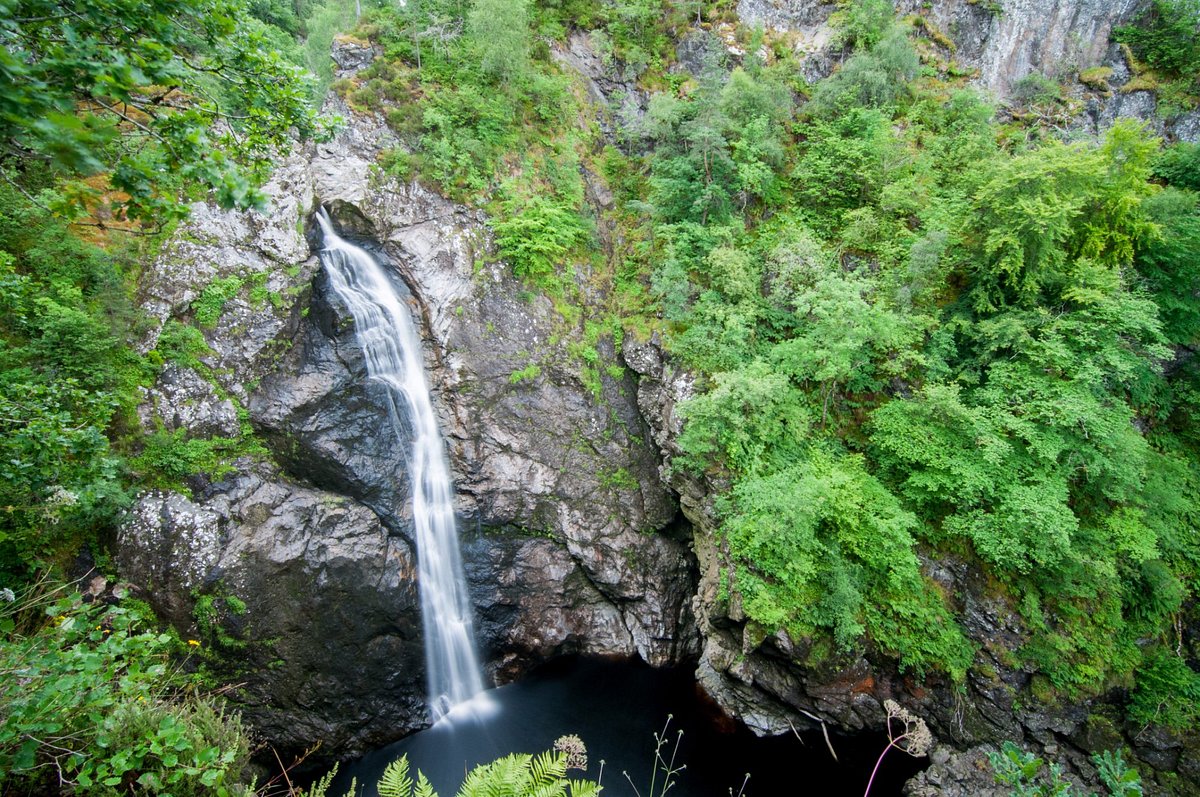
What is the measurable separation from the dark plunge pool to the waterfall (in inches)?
44.8

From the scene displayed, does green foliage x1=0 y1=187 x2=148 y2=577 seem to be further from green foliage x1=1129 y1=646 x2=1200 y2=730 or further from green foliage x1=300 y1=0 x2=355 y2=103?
green foliage x1=1129 y1=646 x2=1200 y2=730

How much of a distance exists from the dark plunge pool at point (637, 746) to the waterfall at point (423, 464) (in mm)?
1139

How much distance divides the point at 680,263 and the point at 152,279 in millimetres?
12046

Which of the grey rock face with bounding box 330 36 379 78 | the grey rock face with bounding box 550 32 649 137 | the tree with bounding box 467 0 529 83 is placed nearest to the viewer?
the tree with bounding box 467 0 529 83

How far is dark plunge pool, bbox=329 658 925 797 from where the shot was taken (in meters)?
10.1

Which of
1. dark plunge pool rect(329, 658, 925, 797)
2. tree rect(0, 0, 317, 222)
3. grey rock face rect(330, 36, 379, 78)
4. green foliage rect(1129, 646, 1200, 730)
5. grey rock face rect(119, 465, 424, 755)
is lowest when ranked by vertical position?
dark plunge pool rect(329, 658, 925, 797)

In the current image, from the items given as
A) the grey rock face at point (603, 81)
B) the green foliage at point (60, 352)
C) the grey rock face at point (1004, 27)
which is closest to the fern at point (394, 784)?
the green foliage at point (60, 352)

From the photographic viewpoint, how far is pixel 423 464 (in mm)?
12250

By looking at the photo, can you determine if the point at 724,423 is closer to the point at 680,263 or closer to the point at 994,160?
the point at 680,263

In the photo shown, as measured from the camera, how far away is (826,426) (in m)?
11.4

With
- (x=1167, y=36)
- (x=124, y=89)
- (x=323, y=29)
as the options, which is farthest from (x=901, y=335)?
(x=323, y=29)

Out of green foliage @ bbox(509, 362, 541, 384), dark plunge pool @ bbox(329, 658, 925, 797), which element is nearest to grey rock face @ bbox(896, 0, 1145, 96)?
green foliage @ bbox(509, 362, 541, 384)

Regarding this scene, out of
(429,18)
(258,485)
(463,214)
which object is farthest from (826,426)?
(429,18)

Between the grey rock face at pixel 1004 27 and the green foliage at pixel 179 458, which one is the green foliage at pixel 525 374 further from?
the grey rock face at pixel 1004 27
